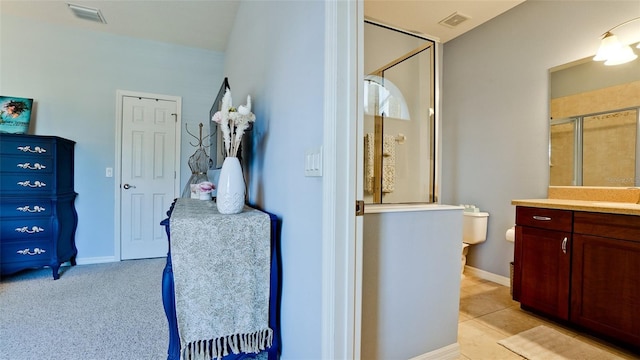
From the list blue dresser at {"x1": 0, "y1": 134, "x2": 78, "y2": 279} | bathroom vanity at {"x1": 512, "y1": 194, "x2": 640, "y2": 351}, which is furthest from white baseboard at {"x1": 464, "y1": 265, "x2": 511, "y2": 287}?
blue dresser at {"x1": 0, "y1": 134, "x2": 78, "y2": 279}

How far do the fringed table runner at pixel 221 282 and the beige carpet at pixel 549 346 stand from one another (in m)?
1.48

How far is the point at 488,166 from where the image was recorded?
9.89 ft

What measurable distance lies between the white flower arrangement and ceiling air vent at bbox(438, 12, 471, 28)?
236 cm

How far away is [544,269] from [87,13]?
460 cm

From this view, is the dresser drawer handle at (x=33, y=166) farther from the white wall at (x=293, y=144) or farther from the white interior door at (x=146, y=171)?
the white wall at (x=293, y=144)

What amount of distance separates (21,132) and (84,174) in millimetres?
647

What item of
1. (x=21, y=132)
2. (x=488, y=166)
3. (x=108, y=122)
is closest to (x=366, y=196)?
(x=488, y=166)

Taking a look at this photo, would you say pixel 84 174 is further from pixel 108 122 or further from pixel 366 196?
pixel 366 196

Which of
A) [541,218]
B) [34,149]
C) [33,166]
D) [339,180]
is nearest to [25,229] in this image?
[33,166]

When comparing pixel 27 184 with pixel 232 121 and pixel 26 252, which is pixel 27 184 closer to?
pixel 26 252

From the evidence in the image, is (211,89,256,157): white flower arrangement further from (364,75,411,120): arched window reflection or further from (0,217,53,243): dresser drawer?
(0,217,53,243): dresser drawer

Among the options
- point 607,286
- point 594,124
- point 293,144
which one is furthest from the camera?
point 594,124

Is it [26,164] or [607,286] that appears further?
[26,164]

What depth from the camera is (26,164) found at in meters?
2.76
